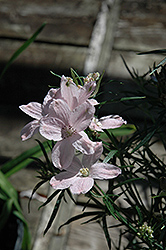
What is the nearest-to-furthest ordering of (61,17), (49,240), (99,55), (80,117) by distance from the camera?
1. (80,117)
2. (49,240)
3. (99,55)
4. (61,17)

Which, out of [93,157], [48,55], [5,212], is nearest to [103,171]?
[93,157]

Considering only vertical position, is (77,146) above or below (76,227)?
above

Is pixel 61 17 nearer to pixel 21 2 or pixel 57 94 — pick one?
pixel 21 2

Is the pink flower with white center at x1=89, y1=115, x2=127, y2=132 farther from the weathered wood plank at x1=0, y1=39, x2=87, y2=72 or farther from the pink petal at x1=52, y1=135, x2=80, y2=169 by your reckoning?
the weathered wood plank at x1=0, y1=39, x2=87, y2=72

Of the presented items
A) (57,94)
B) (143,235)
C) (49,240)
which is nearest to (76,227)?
(49,240)

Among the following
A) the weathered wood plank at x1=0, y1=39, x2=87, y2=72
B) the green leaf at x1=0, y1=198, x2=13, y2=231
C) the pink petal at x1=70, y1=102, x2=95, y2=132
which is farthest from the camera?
the weathered wood plank at x1=0, y1=39, x2=87, y2=72

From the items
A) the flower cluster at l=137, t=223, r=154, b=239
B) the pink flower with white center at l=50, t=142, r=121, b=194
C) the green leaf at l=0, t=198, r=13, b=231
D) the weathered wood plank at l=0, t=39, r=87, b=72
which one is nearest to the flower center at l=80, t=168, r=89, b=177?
the pink flower with white center at l=50, t=142, r=121, b=194

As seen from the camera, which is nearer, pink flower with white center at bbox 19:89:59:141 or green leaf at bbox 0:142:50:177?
pink flower with white center at bbox 19:89:59:141
